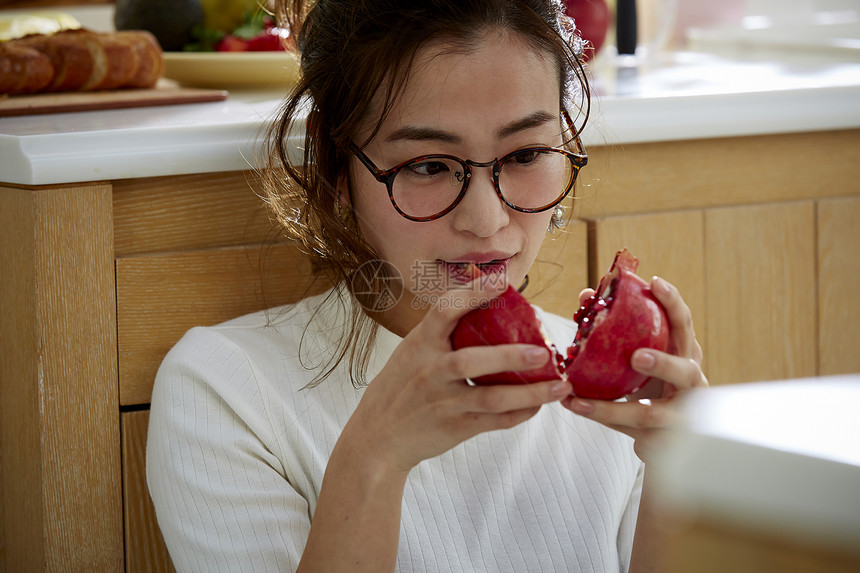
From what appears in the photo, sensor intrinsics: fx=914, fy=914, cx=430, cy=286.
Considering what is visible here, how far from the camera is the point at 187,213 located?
1022 millimetres

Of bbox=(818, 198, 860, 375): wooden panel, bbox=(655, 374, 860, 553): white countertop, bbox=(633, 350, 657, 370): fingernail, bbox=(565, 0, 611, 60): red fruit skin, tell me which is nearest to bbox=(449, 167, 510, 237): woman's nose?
bbox=(633, 350, 657, 370): fingernail

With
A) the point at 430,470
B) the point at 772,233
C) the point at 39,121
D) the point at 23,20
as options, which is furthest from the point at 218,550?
the point at 23,20

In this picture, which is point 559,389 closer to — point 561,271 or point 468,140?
point 468,140

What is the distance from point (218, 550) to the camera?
34.2 inches

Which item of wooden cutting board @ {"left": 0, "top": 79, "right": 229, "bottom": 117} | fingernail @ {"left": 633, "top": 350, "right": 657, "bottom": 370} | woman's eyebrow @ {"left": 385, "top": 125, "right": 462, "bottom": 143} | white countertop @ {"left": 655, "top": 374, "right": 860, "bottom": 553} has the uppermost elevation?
wooden cutting board @ {"left": 0, "top": 79, "right": 229, "bottom": 117}

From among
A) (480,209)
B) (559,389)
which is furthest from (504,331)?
(480,209)

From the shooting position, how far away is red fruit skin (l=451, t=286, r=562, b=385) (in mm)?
729

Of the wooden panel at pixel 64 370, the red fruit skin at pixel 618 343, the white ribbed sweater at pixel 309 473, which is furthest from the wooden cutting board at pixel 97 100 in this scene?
the red fruit skin at pixel 618 343

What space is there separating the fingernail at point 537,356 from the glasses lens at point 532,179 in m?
0.26

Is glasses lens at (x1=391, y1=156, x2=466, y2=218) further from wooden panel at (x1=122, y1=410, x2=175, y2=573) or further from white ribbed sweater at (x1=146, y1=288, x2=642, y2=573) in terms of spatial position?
wooden panel at (x1=122, y1=410, x2=175, y2=573)

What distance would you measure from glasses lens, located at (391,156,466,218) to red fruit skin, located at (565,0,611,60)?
2.85 ft

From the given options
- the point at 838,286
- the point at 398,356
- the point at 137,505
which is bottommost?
the point at 137,505

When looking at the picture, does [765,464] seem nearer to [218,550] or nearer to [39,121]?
[218,550]

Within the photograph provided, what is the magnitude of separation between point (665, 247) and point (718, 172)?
13cm
